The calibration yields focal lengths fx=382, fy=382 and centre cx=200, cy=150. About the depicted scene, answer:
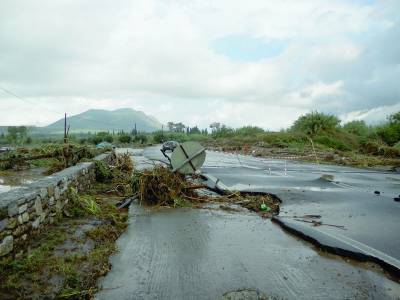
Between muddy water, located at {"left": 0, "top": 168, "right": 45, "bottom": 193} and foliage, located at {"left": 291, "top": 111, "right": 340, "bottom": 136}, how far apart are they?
43.0 meters

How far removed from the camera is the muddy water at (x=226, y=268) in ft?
15.9

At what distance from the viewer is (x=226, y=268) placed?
18.5ft

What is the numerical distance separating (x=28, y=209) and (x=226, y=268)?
3.26 metres

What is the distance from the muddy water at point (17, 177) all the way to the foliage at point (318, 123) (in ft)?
141

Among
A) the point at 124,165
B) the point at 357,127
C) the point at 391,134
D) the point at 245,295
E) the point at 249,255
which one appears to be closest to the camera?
the point at 245,295

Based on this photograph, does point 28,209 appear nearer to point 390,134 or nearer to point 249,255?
point 249,255

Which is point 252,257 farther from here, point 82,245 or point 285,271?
point 82,245

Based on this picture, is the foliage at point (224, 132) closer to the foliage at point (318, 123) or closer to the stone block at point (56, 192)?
the foliage at point (318, 123)

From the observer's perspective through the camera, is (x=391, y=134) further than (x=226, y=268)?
Yes

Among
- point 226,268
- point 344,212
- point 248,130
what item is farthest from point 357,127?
point 226,268

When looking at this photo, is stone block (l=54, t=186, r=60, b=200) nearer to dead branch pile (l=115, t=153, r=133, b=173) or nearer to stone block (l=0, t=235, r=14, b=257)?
stone block (l=0, t=235, r=14, b=257)

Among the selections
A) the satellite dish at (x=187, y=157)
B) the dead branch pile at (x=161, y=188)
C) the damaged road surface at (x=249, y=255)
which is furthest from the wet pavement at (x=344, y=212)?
the dead branch pile at (x=161, y=188)

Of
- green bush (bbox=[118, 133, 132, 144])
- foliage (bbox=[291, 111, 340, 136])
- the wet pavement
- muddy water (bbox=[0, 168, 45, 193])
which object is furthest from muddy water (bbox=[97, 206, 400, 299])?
green bush (bbox=[118, 133, 132, 144])

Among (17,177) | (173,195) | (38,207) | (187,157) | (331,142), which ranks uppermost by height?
(331,142)
